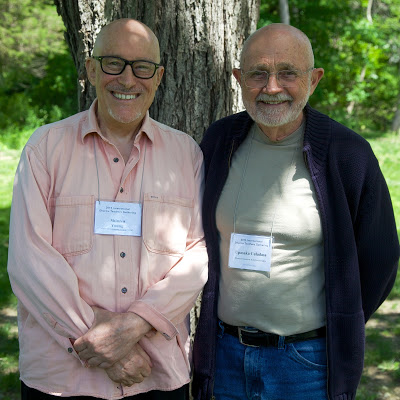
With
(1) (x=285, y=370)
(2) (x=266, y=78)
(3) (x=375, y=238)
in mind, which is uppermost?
(2) (x=266, y=78)

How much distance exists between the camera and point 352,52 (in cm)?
2322

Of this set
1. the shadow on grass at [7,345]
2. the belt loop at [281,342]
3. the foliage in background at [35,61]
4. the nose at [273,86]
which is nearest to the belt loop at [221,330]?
the belt loop at [281,342]

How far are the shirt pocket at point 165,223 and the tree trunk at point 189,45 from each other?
3.09 feet

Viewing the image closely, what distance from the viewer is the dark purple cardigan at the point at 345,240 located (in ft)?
8.09

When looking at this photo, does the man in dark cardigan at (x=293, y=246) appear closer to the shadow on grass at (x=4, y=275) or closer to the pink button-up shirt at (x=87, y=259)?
the pink button-up shirt at (x=87, y=259)

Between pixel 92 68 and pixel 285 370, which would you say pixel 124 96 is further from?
pixel 285 370

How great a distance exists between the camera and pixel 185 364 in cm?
262

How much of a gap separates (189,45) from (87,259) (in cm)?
155

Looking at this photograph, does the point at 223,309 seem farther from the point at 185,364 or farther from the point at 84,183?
the point at 84,183

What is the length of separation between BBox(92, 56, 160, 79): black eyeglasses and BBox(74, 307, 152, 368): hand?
106cm

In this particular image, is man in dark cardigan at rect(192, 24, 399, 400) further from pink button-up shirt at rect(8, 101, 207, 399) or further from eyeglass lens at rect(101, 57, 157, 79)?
eyeglass lens at rect(101, 57, 157, 79)

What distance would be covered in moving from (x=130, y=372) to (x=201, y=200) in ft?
2.82

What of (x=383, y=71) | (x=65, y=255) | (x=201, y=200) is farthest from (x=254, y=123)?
(x=383, y=71)

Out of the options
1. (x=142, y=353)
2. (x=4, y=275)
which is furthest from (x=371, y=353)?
(x=4, y=275)
